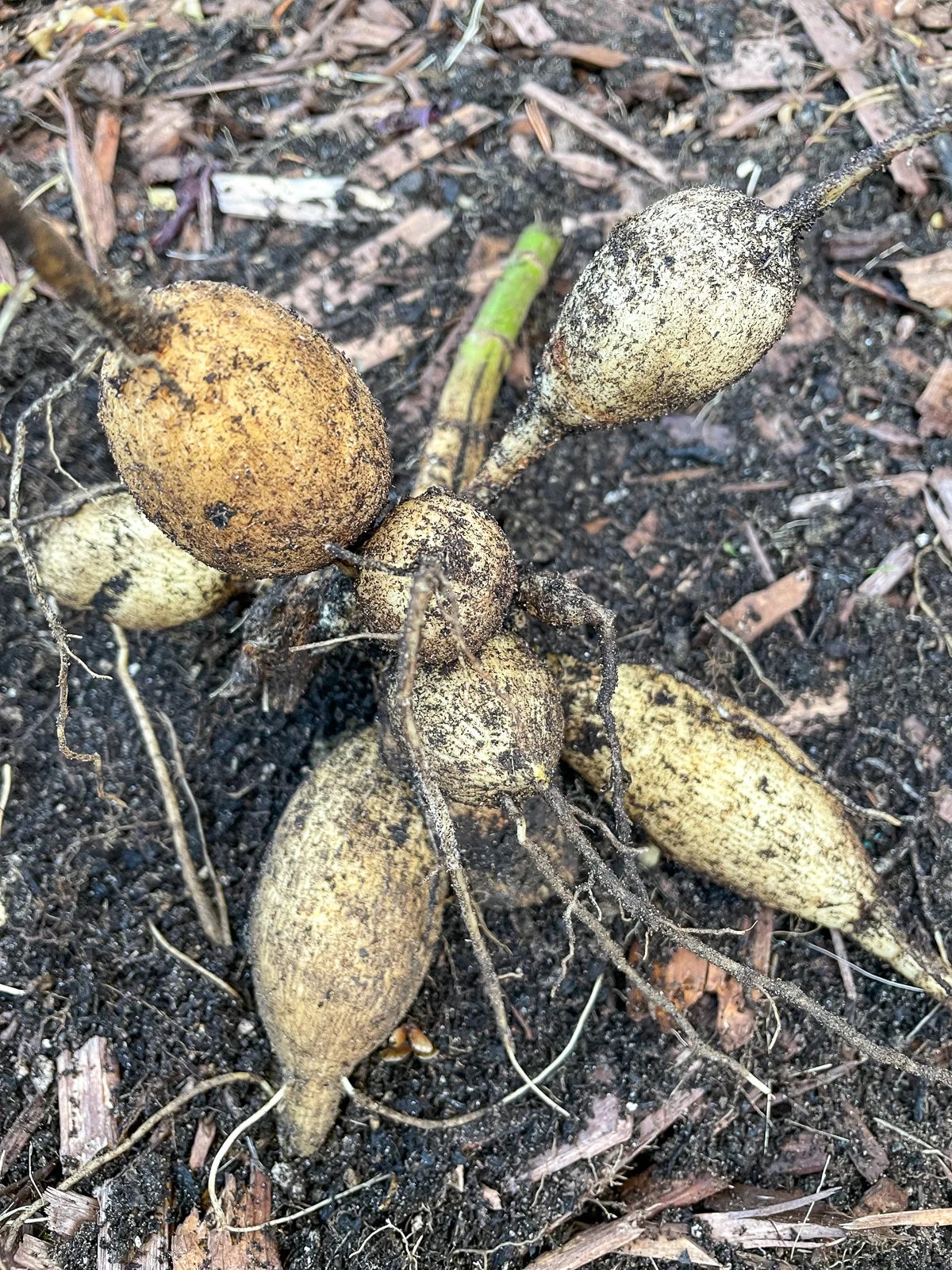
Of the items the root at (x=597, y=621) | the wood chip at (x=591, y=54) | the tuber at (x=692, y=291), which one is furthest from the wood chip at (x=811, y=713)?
the wood chip at (x=591, y=54)

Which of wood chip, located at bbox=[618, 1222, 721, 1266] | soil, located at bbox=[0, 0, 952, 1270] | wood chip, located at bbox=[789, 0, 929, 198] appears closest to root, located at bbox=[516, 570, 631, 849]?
soil, located at bbox=[0, 0, 952, 1270]

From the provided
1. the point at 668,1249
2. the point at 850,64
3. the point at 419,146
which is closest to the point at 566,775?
the point at 668,1249

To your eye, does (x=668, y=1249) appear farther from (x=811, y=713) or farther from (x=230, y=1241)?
(x=811, y=713)

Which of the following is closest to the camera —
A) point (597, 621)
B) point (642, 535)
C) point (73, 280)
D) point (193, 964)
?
point (73, 280)

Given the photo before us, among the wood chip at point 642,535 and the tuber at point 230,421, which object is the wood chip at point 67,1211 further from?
the wood chip at point 642,535

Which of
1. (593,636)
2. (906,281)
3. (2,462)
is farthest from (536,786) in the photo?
(906,281)

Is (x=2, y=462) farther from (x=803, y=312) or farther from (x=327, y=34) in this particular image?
(x=803, y=312)
